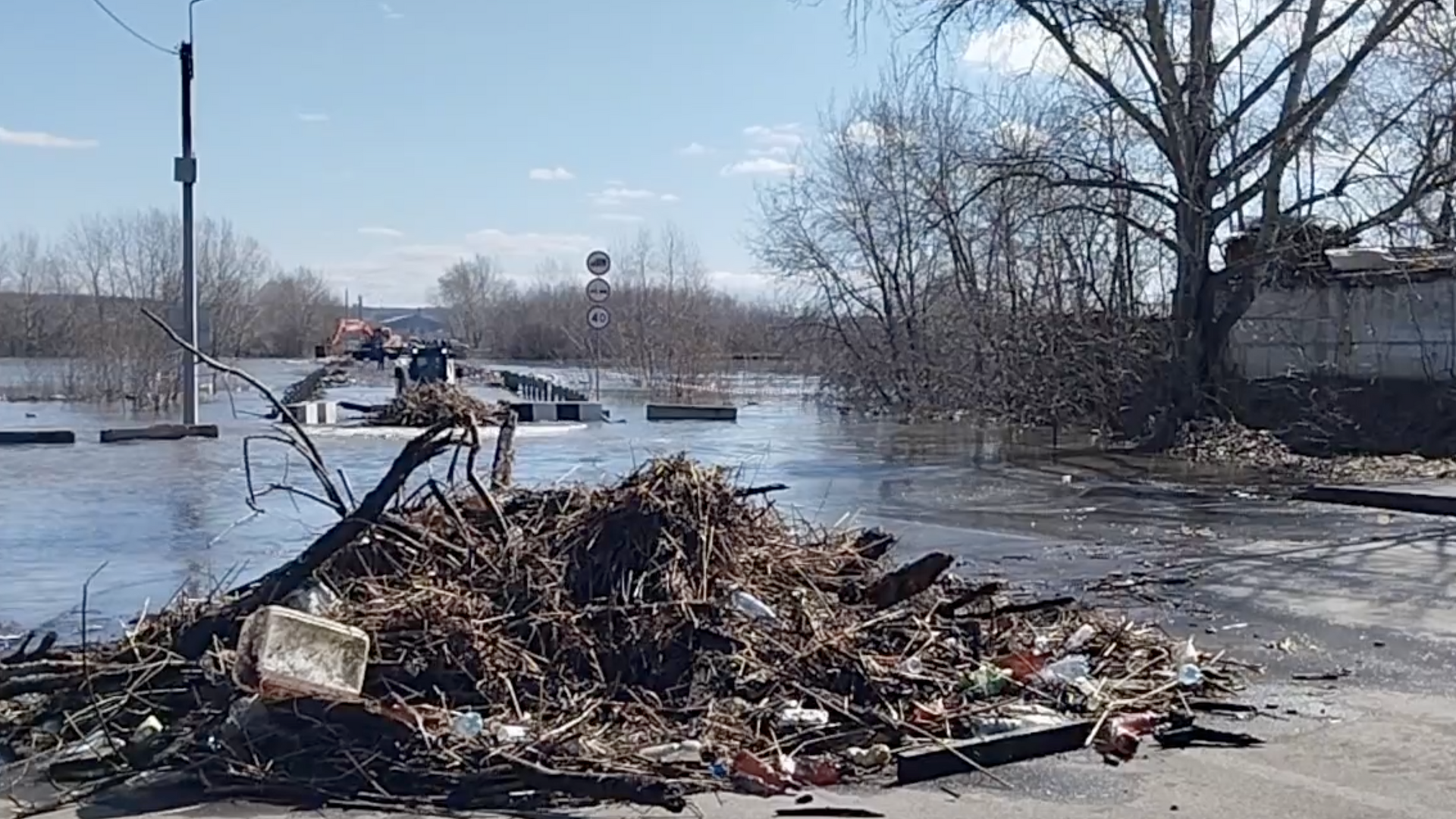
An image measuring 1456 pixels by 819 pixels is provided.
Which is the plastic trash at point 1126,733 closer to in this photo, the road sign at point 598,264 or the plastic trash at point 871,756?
the plastic trash at point 871,756

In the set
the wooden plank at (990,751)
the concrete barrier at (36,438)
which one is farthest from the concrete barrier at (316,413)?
the wooden plank at (990,751)

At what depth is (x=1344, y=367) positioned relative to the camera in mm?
26969

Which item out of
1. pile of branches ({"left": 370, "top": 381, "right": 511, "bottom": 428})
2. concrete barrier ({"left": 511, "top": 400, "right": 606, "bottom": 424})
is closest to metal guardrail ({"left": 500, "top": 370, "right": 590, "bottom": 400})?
concrete barrier ({"left": 511, "top": 400, "right": 606, "bottom": 424})

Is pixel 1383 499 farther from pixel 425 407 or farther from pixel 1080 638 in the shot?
pixel 425 407

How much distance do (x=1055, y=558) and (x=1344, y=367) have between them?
53.6ft

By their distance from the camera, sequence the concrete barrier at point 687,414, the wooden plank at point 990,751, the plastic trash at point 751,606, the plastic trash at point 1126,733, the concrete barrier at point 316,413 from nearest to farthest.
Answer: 1. the wooden plank at point 990,751
2. the plastic trash at point 1126,733
3. the plastic trash at point 751,606
4. the concrete barrier at point 316,413
5. the concrete barrier at point 687,414

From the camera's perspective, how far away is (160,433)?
84.3 feet

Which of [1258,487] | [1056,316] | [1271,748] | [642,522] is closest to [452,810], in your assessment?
[642,522]

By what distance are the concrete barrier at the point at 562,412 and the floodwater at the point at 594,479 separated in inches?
55.9

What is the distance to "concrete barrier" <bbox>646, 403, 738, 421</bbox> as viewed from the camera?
32906 mm

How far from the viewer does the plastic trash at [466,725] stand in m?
6.61

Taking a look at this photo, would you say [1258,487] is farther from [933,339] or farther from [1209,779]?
[933,339]

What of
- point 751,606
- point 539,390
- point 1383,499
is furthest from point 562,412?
point 751,606

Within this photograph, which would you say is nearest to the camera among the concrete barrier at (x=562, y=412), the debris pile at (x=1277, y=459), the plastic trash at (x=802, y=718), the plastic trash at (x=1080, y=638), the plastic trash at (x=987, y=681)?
the plastic trash at (x=802, y=718)
